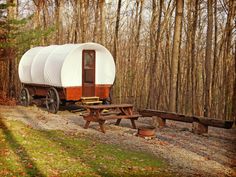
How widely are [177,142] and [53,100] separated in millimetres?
6907

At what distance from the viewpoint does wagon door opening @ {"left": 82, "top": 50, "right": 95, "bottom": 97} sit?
15852 mm

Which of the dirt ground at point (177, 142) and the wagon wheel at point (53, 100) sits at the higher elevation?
the wagon wheel at point (53, 100)

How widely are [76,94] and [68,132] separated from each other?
4571mm

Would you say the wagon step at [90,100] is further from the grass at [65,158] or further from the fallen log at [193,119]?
the grass at [65,158]

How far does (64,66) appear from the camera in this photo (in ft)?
48.6

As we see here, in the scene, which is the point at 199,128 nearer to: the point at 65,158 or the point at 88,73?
the point at 65,158

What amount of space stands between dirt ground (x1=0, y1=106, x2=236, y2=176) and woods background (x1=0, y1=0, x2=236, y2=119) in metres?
2.64

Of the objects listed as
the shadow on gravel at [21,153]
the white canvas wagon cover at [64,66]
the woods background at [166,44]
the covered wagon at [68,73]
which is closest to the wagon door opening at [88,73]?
the covered wagon at [68,73]

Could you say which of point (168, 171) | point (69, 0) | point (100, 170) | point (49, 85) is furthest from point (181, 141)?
point (69, 0)

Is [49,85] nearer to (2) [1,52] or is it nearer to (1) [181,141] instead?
(2) [1,52]

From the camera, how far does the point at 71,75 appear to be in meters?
15.1

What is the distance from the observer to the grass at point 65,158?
6.80m

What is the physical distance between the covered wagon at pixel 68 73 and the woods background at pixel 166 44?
1.87 m

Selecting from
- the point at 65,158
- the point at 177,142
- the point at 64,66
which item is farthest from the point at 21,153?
the point at 64,66
